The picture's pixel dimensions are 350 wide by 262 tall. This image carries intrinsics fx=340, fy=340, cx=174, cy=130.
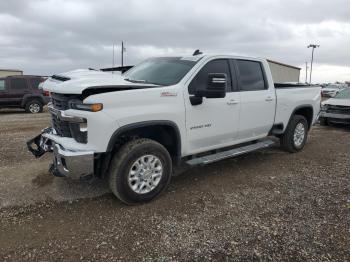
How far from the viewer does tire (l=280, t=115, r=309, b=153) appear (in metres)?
6.94

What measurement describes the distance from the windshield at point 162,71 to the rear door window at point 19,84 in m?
11.5

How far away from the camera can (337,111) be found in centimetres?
1080

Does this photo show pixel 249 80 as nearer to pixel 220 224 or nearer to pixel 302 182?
pixel 302 182

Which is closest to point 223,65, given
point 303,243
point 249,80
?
point 249,80

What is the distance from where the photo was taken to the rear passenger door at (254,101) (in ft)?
18.3

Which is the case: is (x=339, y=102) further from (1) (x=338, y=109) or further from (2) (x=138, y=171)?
(2) (x=138, y=171)

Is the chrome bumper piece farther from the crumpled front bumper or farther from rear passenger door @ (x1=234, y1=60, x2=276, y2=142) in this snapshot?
rear passenger door @ (x1=234, y1=60, x2=276, y2=142)

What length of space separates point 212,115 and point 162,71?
1002mm

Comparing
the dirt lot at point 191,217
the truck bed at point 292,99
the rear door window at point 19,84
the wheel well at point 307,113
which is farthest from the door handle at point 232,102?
the rear door window at point 19,84

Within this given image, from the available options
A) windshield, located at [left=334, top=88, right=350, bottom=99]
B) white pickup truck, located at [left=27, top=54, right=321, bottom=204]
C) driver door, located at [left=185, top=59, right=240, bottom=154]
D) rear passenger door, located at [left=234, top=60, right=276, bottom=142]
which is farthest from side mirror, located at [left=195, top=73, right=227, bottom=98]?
windshield, located at [left=334, top=88, right=350, bottom=99]

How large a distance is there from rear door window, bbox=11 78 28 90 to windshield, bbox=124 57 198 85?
11538 mm

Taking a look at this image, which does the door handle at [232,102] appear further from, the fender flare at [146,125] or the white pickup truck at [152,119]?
the fender flare at [146,125]

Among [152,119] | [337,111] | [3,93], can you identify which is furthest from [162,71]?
[3,93]

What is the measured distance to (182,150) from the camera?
4.75m
